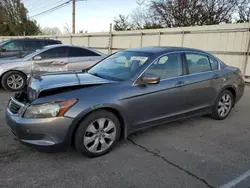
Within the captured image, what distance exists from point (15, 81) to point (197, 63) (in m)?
5.54

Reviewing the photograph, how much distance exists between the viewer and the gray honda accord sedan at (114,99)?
9.02 feet

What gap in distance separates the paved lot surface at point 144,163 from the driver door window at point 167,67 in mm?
1091

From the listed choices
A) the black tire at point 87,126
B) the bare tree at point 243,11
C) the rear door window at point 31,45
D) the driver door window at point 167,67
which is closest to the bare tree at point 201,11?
the bare tree at point 243,11

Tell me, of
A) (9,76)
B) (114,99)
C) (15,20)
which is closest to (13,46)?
(9,76)

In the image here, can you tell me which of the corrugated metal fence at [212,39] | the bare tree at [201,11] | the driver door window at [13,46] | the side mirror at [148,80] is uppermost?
the bare tree at [201,11]

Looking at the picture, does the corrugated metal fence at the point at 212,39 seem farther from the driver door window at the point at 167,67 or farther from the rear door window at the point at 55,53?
the driver door window at the point at 167,67

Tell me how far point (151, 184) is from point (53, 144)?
50.7 inches

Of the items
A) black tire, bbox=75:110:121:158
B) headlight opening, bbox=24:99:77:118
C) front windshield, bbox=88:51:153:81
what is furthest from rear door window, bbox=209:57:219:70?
headlight opening, bbox=24:99:77:118

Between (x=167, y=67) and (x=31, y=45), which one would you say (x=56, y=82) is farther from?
(x=31, y=45)

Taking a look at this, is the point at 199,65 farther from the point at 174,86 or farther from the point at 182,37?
the point at 182,37

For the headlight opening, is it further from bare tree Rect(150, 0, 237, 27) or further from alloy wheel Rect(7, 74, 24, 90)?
bare tree Rect(150, 0, 237, 27)

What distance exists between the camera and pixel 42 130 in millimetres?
2703

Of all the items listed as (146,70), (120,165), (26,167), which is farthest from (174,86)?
(26,167)

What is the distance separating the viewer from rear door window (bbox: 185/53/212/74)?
13.3ft
